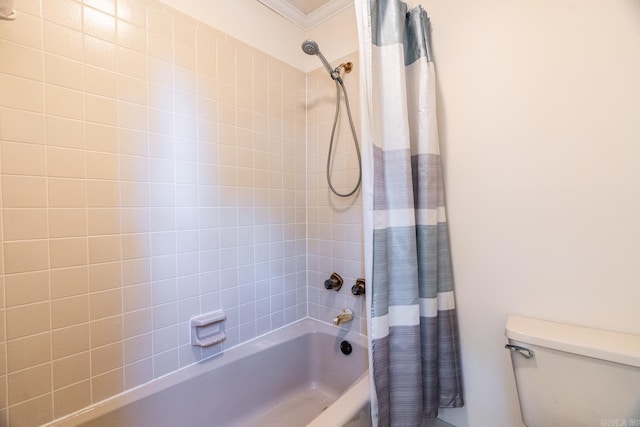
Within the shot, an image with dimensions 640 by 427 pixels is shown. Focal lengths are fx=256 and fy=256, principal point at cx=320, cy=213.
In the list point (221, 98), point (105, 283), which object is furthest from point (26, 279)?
point (221, 98)

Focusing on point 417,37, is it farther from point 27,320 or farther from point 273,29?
point 27,320

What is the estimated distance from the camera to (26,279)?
32.6 inches

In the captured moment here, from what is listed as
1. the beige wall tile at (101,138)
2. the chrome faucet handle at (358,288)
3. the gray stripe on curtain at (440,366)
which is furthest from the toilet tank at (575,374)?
the beige wall tile at (101,138)

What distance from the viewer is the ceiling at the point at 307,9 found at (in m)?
1.47

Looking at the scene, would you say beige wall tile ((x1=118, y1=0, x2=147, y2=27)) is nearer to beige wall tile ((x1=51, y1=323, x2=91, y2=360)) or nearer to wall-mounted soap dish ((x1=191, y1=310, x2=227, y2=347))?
beige wall tile ((x1=51, y1=323, x2=91, y2=360))

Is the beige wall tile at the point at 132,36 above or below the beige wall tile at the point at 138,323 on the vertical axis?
above

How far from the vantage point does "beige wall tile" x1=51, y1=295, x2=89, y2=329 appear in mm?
876

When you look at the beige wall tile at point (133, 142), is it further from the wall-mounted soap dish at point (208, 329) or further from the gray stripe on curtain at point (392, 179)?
the gray stripe on curtain at point (392, 179)

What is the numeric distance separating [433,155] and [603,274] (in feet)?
2.20

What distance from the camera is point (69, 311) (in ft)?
2.96

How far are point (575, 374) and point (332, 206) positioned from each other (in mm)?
1185

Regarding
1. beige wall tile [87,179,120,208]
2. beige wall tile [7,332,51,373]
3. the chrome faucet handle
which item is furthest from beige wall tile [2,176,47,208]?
the chrome faucet handle

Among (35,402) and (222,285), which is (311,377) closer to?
(222,285)

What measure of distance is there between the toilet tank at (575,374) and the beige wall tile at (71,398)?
4.95 feet
